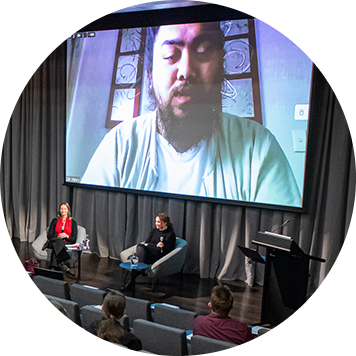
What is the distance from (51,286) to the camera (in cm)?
311

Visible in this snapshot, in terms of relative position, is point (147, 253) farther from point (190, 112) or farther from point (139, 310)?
point (190, 112)

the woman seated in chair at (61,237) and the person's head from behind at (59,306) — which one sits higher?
the woman seated in chair at (61,237)

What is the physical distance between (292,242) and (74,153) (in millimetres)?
2039

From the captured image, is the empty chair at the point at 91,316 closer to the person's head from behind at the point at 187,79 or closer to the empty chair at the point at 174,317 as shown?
the empty chair at the point at 174,317

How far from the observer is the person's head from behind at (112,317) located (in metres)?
2.62

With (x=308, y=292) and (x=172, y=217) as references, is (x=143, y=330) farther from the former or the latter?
(x=308, y=292)

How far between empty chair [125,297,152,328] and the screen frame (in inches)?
35.8

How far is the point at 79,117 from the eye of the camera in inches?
128

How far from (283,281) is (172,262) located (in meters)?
0.92

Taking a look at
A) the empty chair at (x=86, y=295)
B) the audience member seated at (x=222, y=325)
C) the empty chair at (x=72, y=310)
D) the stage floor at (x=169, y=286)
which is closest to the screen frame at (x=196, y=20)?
the stage floor at (x=169, y=286)

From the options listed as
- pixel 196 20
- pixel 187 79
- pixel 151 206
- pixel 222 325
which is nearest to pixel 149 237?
pixel 151 206

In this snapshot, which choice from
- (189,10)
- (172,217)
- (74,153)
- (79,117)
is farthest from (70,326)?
(189,10)

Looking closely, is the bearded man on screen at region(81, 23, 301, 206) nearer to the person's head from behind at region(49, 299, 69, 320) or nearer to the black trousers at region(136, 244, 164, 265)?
the black trousers at region(136, 244, 164, 265)

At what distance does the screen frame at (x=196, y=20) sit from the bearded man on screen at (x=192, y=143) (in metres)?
0.04
